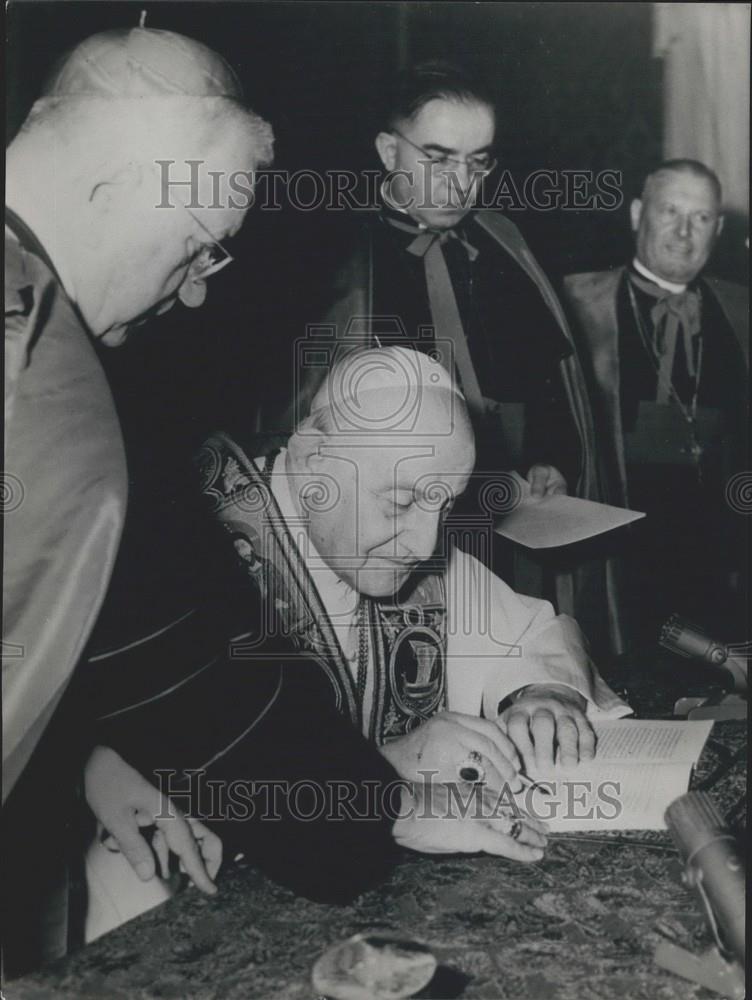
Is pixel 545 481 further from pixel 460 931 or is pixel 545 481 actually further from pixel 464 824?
pixel 460 931

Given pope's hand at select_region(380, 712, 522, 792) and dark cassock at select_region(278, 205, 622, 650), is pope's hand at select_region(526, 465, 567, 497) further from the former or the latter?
pope's hand at select_region(380, 712, 522, 792)

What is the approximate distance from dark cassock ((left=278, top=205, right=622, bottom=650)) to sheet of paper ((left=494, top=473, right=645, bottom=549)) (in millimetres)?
26

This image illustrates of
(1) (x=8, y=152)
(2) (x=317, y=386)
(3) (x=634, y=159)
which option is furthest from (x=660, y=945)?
(1) (x=8, y=152)

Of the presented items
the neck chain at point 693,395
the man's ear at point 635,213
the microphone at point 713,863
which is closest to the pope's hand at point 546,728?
the microphone at point 713,863

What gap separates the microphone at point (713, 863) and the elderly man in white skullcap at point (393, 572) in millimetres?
232

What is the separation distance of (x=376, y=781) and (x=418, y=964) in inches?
14.2

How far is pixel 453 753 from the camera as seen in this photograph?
2.15 metres

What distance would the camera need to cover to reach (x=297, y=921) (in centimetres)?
200

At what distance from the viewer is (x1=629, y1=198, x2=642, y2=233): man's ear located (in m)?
2.21

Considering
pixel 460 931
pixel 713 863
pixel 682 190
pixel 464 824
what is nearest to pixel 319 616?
pixel 464 824

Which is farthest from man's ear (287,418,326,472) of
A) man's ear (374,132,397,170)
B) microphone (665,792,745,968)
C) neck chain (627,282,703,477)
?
microphone (665,792,745,968)

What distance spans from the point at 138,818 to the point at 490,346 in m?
1.21

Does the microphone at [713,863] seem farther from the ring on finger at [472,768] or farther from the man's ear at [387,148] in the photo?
the man's ear at [387,148]

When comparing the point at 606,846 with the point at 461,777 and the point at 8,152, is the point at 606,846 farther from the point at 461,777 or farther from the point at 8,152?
the point at 8,152
